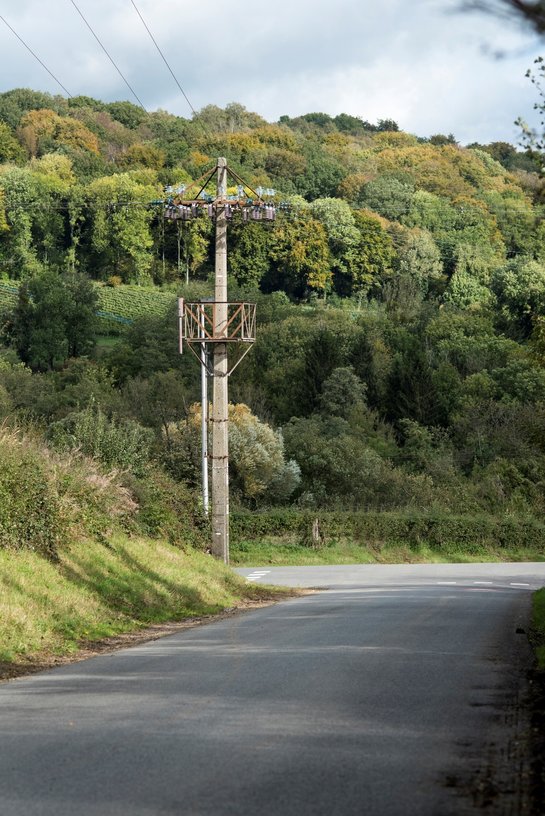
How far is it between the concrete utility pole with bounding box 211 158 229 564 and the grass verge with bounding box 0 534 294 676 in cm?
174

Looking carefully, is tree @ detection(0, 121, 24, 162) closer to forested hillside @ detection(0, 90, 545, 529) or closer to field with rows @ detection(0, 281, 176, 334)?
forested hillside @ detection(0, 90, 545, 529)

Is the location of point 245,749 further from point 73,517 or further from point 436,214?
point 436,214

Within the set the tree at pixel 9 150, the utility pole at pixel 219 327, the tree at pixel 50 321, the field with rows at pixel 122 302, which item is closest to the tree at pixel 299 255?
the field with rows at pixel 122 302

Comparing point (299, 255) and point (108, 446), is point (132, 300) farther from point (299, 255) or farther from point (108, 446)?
point (108, 446)

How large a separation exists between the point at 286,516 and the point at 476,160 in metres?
113

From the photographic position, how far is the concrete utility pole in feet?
101

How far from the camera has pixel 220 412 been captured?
102 feet

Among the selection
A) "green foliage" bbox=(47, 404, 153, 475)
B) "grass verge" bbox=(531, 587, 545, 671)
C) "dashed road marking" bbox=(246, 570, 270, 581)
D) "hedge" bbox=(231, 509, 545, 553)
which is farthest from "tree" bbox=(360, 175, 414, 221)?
"grass verge" bbox=(531, 587, 545, 671)

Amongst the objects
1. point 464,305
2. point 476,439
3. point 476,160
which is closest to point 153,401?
point 476,439

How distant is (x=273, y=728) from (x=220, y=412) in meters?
22.0

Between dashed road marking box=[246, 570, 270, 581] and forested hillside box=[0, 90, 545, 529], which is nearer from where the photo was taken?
dashed road marking box=[246, 570, 270, 581]

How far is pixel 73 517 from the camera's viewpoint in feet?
74.6

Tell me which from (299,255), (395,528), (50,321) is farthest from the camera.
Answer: (299,255)

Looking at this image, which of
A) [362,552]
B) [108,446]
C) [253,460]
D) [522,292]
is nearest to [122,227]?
[522,292]
